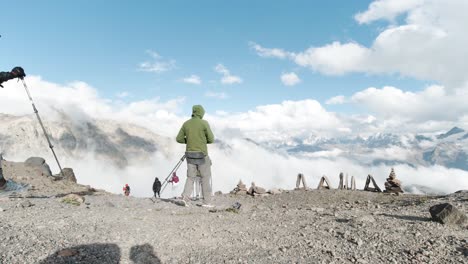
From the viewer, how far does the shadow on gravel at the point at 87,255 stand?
6004mm

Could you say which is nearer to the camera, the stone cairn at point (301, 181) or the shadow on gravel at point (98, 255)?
the shadow on gravel at point (98, 255)

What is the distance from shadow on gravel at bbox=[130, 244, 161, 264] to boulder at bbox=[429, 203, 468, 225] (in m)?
6.87

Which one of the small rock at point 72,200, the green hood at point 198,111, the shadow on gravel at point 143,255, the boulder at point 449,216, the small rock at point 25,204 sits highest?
the green hood at point 198,111

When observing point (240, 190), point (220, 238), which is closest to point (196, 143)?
point (220, 238)

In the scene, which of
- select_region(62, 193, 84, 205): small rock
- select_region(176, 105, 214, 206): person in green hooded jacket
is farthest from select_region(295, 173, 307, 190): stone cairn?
select_region(62, 193, 84, 205): small rock

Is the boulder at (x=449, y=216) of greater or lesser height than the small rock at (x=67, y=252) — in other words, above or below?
above

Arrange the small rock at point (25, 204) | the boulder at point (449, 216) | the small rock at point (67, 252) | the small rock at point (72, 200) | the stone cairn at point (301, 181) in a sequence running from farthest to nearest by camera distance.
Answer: the stone cairn at point (301, 181) < the small rock at point (72, 200) < the small rock at point (25, 204) < the boulder at point (449, 216) < the small rock at point (67, 252)

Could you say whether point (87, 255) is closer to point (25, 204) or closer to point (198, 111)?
point (25, 204)

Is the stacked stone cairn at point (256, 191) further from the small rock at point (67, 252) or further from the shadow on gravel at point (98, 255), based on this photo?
the small rock at point (67, 252)

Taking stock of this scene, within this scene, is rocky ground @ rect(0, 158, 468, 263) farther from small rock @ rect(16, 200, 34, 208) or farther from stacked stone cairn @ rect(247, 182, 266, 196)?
stacked stone cairn @ rect(247, 182, 266, 196)

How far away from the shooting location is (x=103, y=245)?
6.84 m

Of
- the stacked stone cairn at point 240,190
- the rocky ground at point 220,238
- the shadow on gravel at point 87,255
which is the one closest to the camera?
the shadow on gravel at point 87,255

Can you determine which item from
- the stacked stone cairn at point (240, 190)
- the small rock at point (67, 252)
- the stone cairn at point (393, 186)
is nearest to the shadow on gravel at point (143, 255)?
the small rock at point (67, 252)

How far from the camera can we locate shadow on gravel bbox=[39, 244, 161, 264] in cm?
602
